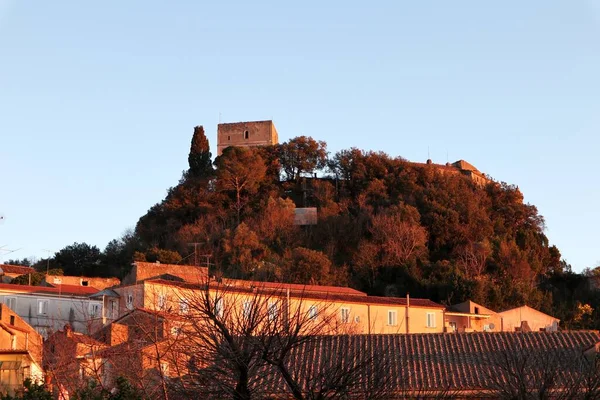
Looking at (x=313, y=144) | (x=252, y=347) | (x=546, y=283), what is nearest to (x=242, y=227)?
(x=313, y=144)

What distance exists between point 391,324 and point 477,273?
12.0m

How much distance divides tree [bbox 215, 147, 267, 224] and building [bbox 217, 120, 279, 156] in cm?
955

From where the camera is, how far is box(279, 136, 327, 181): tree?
69.9m

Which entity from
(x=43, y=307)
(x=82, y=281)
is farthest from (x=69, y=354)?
(x=82, y=281)

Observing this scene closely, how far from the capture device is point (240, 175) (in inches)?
2648

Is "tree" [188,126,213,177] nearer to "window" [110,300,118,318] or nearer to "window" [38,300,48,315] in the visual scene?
"window" [38,300,48,315]

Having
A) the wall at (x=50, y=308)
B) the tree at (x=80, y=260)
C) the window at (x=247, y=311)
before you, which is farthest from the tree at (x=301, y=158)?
the window at (x=247, y=311)

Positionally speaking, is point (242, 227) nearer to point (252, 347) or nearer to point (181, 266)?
point (181, 266)

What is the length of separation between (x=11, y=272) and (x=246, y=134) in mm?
25393

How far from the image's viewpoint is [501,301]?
53.2 metres

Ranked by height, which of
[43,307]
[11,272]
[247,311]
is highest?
[11,272]

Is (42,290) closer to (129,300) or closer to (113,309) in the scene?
(113,309)

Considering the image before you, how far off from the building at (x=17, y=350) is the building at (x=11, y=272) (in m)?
21.7

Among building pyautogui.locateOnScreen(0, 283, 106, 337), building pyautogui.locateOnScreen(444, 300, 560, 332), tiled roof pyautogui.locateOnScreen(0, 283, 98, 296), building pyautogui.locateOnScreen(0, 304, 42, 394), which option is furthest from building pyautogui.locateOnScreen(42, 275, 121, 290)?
building pyautogui.locateOnScreen(0, 304, 42, 394)
